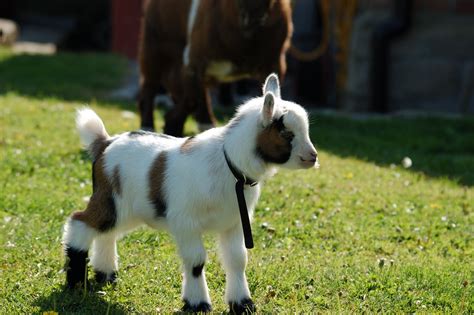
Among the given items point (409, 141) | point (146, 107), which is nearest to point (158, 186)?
point (146, 107)

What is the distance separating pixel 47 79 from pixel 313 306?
1022 cm

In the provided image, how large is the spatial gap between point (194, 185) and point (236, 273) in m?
0.57

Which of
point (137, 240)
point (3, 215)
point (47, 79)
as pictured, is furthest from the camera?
point (47, 79)

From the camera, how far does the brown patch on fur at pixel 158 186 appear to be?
498 centimetres

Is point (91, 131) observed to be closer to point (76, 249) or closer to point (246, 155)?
point (76, 249)

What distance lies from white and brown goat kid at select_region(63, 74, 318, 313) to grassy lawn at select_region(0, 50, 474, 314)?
0.25 m

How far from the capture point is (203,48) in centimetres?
900

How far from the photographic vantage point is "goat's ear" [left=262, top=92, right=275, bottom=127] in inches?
182

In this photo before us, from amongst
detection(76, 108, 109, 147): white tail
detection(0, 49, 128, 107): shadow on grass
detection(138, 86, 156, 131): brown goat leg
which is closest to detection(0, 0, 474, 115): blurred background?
detection(0, 49, 128, 107): shadow on grass

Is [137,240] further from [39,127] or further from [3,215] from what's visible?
[39,127]

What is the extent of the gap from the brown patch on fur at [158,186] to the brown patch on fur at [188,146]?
4.3 inches

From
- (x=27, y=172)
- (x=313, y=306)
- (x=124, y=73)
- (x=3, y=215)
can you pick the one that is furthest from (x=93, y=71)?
(x=313, y=306)

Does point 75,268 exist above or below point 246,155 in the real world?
below

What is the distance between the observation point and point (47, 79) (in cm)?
1455
